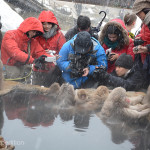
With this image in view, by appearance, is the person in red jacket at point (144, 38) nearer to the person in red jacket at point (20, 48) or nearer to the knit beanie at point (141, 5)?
the knit beanie at point (141, 5)

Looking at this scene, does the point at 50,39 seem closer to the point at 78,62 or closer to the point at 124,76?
the point at 78,62

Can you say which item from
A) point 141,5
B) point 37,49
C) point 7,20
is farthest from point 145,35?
point 7,20

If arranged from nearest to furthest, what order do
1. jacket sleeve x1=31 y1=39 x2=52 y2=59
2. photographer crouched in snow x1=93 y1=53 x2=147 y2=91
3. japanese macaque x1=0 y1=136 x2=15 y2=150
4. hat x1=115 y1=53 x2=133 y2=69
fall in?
japanese macaque x1=0 y1=136 x2=15 y2=150 < photographer crouched in snow x1=93 y1=53 x2=147 y2=91 < hat x1=115 y1=53 x2=133 y2=69 < jacket sleeve x1=31 y1=39 x2=52 y2=59

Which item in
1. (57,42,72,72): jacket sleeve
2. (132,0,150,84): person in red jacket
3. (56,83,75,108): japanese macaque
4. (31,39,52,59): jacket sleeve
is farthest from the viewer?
(31,39,52,59): jacket sleeve

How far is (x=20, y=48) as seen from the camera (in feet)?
13.9

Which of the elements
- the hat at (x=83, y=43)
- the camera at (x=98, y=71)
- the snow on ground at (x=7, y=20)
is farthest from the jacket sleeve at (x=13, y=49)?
the snow on ground at (x=7, y=20)

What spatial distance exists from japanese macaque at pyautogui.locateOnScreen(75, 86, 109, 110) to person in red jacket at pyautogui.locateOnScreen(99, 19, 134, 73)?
3.39 ft

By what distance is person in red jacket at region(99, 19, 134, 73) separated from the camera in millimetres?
4023

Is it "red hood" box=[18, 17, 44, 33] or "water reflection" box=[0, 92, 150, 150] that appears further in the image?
"red hood" box=[18, 17, 44, 33]

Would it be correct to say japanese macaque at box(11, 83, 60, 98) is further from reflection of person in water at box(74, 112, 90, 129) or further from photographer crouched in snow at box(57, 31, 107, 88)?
reflection of person in water at box(74, 112, 90, 129)

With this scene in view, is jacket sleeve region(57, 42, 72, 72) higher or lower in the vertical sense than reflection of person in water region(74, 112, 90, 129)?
higher

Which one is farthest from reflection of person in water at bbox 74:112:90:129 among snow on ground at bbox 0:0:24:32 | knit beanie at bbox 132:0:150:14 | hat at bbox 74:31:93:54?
snow on ground at bbox 0:0:24:32

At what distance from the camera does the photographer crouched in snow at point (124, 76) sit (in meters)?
3.66

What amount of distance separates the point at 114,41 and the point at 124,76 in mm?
699
